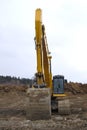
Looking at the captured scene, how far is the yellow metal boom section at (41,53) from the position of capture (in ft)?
77.8

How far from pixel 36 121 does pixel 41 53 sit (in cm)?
381

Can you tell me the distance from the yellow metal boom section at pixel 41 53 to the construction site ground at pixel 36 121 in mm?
1475

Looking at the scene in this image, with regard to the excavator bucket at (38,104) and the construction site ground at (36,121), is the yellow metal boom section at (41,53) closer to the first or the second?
the excavator bucket at (38,104)

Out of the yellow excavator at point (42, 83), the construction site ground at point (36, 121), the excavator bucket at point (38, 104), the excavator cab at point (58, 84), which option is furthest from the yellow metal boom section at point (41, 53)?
the construction site ground at point (36, 121)

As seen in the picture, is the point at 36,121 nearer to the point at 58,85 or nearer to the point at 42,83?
the point at 42,83

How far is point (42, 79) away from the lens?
24203mm

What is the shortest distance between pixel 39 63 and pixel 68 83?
2047 cm

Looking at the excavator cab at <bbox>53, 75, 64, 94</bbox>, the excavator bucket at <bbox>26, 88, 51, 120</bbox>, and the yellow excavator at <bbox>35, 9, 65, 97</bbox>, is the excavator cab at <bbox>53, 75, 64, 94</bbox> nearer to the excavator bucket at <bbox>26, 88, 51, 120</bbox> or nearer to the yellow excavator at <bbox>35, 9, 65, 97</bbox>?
the yellow excavator at <bbox>35, 9, 65, 97</bbox>

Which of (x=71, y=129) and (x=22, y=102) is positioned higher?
(x=22, y=102)

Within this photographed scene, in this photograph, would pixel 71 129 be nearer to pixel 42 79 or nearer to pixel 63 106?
pixel 42 79

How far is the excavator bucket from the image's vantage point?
909 inches

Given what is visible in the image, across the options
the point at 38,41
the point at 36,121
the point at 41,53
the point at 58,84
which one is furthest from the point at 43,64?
the point at 36,121

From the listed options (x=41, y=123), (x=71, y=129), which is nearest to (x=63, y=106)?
(x=41, y=123)

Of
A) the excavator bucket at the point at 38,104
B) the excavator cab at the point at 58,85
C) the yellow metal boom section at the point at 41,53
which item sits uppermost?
the yellow metal boom section at the point at 41,53
